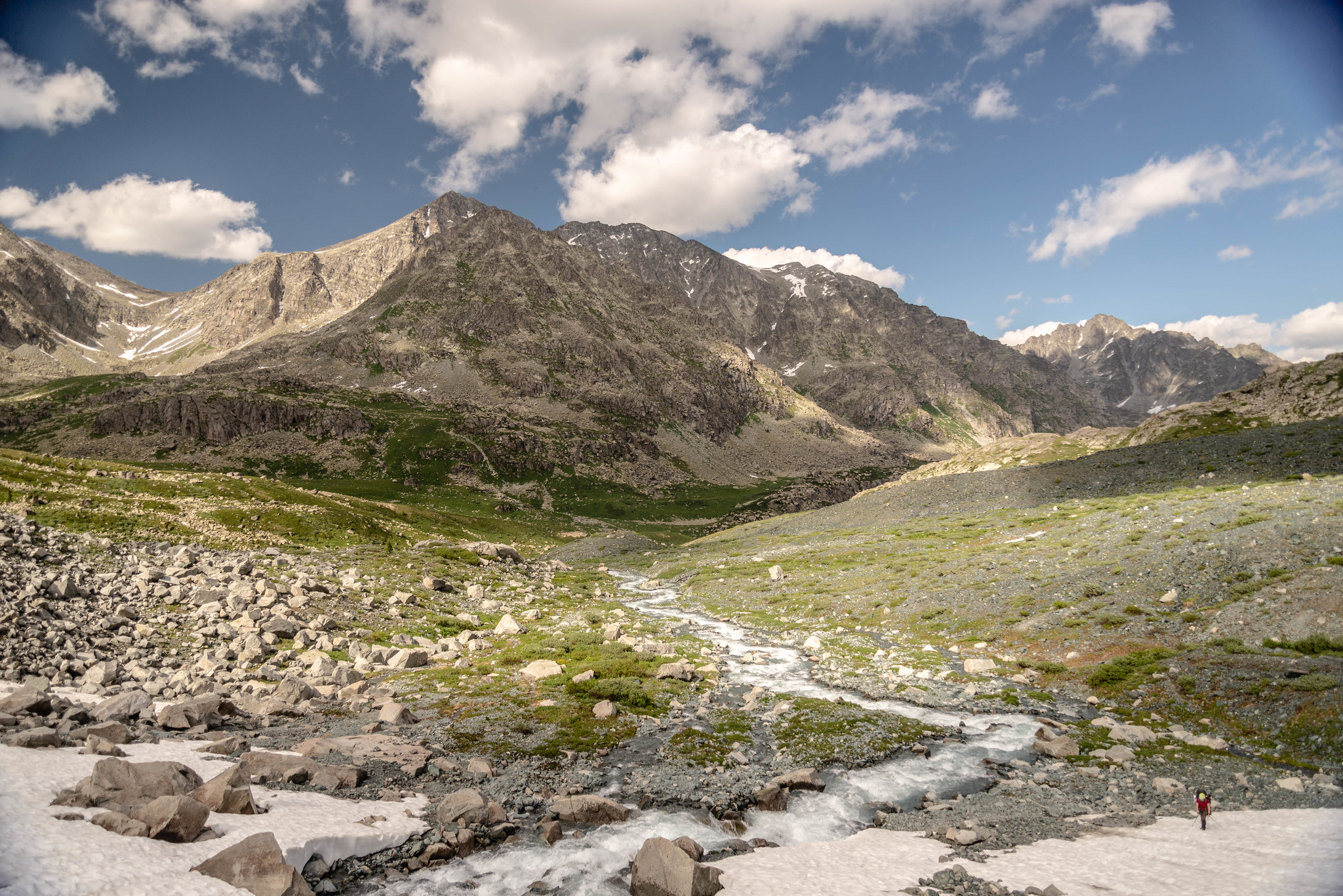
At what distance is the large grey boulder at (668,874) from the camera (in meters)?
11.9

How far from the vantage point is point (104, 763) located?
11.6 m

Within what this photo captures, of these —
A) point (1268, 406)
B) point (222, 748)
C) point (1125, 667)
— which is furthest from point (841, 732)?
point (1268, 406)

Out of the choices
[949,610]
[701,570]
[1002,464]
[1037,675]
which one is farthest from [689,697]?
[1002,464]

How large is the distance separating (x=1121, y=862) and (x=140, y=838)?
828 inches

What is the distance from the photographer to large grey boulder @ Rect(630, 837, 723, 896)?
11891 millimetres

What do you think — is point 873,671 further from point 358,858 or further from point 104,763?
point 104,763

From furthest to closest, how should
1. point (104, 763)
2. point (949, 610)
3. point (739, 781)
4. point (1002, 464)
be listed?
1. point (1002, 464)
2. point (949, 610)
3. point (739, 781)
4. point (104, 763)

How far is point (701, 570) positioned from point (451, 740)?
184 feet

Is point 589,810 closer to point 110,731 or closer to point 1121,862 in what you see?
point 110,731

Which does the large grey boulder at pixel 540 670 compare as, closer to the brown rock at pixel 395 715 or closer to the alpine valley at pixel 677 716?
the alpine valley at pixel 677 716

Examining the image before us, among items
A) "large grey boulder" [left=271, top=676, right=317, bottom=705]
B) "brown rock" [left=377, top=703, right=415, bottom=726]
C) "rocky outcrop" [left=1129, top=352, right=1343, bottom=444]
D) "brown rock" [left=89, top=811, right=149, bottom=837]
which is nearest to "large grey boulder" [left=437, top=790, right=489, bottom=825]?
"brown rock" [left=89, top=811, right=149, bottom=837]

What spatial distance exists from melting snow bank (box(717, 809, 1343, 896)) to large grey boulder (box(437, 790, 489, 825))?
21.5ft

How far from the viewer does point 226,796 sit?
12.1 m

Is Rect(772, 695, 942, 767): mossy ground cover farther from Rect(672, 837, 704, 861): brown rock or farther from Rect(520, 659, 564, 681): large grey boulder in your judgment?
Rect(520, 659, 564, 681): large grey boulder
